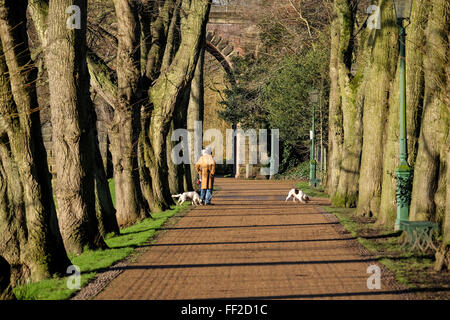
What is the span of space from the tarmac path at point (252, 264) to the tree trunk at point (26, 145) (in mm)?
1214

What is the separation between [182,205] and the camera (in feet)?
89.2

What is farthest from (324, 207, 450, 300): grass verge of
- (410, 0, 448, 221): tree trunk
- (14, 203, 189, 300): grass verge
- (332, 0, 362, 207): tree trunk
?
(332, 0, 362, 207): tree trunk

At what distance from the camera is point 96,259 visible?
1385cm

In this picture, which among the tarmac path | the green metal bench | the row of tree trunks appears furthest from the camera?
the row of tree trunks

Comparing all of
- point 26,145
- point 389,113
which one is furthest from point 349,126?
point 26,145

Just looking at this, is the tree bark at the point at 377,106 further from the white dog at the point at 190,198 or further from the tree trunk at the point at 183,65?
the white dog at the point at 190,198

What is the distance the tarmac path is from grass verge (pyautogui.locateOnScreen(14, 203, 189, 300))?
0.37 meters

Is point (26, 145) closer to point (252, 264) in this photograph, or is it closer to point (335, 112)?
point (252, 264)

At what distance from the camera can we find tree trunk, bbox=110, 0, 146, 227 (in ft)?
68.0

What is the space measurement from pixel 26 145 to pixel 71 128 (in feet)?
7.22

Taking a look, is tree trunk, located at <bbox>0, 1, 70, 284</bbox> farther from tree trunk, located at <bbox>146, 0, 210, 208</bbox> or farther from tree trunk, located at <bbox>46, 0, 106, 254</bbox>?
tree trunk, located at <bbox>146, 0, 210, 208</bbox>

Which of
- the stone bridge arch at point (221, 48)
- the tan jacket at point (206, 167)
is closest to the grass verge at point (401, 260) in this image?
the tan jacket at point (206, 167)

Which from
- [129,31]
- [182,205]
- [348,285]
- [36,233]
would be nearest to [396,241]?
[348,285]

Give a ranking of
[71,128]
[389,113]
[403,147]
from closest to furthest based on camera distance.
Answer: [71,128]
[403,147]
[389,113]
